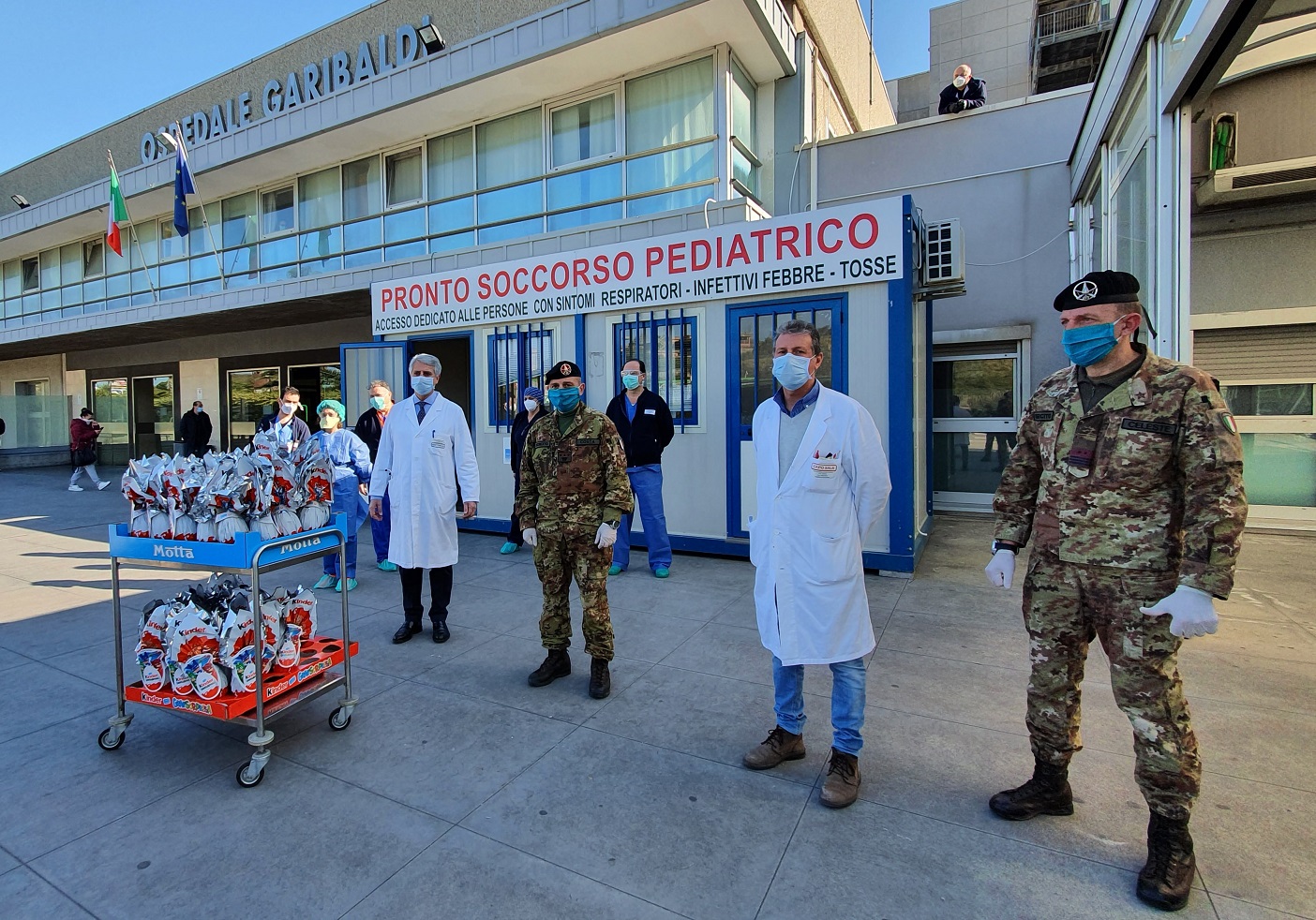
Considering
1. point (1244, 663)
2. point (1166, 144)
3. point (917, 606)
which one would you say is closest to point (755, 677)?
point (917, 606)

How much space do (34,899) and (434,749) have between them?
4.54ft

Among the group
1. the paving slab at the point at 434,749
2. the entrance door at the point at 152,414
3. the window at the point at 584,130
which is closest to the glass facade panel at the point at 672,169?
the window at the point at 584,130

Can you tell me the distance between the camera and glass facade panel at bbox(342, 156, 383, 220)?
1145 cm

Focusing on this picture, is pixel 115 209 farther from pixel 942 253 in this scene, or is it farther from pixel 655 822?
pixel 655 822

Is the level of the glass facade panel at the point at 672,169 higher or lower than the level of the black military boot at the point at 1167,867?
higher

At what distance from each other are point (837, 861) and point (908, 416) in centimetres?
436

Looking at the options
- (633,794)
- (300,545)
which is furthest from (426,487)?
(633,794)

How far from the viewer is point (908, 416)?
5949 mm

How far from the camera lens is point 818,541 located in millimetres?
2736

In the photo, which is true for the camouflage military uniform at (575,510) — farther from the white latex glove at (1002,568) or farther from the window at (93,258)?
the window at (93,258)

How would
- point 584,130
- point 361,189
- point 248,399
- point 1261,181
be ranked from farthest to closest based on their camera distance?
point 248,399 → point 361,189 → point 584,130 → point 1261,181

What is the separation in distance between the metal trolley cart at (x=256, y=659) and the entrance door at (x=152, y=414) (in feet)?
58.1

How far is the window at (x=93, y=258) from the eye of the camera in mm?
16609

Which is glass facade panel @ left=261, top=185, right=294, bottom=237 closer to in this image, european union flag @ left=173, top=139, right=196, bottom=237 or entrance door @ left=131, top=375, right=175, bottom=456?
european union flag @ left=173, top=139, right=196, bottom=237
